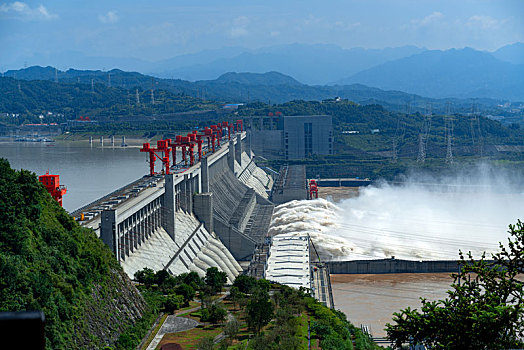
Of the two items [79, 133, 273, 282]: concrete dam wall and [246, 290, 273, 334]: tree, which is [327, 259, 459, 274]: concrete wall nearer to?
[79, 133, 273, 282]: concrete dam wall

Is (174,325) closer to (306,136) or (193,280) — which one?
(193,280)

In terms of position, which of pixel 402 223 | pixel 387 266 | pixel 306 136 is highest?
pixel 306 136

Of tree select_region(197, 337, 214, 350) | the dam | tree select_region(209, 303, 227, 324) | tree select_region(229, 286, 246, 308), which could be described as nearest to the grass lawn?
tree select_region(209, 303, 227, 324)

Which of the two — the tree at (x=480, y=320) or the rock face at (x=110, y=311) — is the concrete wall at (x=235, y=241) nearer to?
the rock face at (x=110, y=311)

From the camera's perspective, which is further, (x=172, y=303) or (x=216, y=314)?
(x=172, y=303)

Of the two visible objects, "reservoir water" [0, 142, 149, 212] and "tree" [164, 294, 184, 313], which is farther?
"reservoir water" [0, 142, 149, 212]

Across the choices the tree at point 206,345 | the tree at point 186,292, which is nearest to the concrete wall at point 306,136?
the tree at point 186,292

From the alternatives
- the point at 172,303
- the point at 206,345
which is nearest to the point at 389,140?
the point at 172,303
